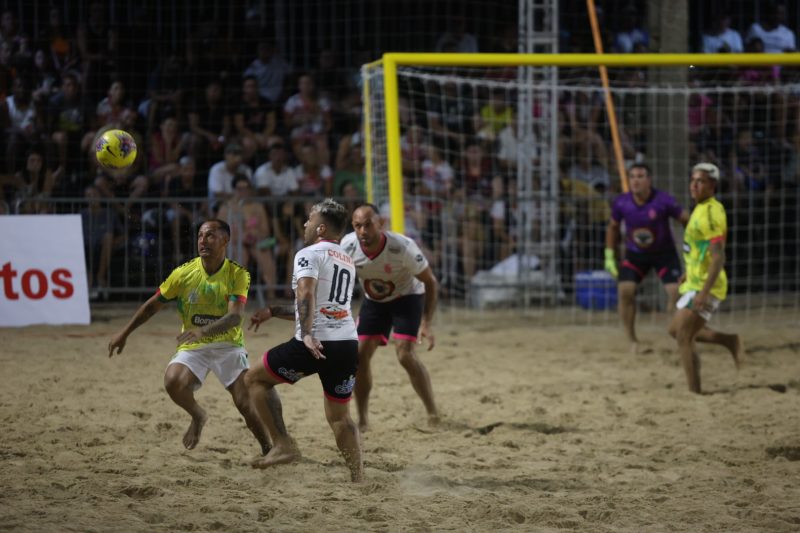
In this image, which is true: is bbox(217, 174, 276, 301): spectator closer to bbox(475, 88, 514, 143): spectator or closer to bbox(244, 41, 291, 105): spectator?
bbox(244, 41, 291, 105): spectator

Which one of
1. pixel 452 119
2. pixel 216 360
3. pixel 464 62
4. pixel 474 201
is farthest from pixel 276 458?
pixel 452 119

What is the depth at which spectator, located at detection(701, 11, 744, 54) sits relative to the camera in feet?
50.4

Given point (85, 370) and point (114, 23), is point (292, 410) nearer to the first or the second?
point (85, 370)

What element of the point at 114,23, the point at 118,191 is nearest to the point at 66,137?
the point at 118,191

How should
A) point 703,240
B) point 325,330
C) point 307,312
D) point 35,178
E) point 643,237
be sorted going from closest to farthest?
point 307,312 < point 325,330 < point 703,240 < point 643,237 < point 35,178

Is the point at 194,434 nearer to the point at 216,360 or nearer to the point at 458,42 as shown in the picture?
the point at 216,360

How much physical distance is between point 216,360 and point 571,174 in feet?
29.0

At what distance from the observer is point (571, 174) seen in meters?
14.4

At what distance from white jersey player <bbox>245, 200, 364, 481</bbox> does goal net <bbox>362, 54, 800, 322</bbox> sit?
6715 mm

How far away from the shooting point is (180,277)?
636cm

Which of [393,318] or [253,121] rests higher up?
[253,121]

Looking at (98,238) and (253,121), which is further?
(253,121)

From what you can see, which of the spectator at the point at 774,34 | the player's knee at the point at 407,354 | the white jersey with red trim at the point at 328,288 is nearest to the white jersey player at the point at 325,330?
the white jersey with red trim at the point at 328,288

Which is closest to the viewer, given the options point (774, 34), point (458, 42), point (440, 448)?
point (440, 448)
